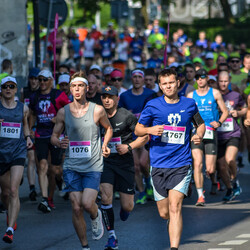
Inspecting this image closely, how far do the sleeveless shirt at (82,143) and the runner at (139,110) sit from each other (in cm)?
334

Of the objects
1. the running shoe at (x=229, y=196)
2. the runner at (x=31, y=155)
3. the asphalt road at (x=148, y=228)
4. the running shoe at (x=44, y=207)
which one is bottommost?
the asphalt road at (x=148, y=228)

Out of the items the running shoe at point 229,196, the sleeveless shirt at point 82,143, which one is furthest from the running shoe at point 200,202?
the sleeveless shirt at point 82,143

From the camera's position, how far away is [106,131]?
830 centimetres

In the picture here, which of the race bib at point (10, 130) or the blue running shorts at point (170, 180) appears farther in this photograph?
the race bib at point (10, 130)


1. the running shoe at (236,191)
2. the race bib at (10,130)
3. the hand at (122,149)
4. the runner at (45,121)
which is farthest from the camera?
the running shoe at (236,191)

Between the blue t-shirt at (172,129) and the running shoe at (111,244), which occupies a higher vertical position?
the blue t-shirt at (172,129)

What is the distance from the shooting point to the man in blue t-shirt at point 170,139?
25.4 feet

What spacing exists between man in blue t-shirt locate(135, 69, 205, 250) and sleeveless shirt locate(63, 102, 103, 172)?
0.56m

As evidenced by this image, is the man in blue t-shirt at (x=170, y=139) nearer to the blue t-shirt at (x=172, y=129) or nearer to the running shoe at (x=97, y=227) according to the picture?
the blue t-shirt at (x=172, y=129)

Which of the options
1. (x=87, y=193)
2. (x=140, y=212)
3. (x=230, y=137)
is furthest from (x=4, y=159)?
(x=230, y=137)

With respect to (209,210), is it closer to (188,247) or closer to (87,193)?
(188,247)

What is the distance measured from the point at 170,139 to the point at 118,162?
3.87 feet

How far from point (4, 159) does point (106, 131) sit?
4.89 feet

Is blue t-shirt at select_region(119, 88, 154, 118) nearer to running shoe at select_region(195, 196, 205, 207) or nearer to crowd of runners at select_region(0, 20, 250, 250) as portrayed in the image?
crowd of runners at select_region(0, 20, 250, 250)
